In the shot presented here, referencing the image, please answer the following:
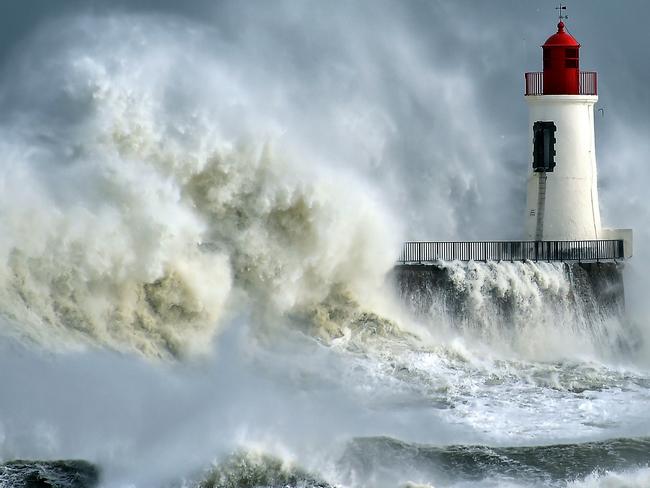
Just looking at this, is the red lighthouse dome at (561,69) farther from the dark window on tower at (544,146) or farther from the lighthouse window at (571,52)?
the dark window on tower at (544,146)

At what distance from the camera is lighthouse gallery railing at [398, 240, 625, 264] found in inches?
1244

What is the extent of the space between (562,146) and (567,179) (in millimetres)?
587

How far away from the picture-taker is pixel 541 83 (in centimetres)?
3297

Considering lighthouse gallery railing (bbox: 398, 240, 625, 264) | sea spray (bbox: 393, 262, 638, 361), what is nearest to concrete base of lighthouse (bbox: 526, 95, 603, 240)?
lighthouse gallery railing (bbox: 398, 240, 625, 264)

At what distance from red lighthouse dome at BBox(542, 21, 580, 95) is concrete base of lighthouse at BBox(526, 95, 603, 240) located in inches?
5.6

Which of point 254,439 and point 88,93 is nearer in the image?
point 254,439

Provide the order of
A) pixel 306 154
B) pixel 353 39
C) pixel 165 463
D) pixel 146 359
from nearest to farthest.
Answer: pixel 165 463
pixel 146 359
pixel 306 154
pixel 353 39

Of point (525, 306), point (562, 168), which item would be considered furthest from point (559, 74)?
point (525, 306)

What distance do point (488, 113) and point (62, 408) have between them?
14.5 metres

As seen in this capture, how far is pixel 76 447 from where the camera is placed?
22938mm

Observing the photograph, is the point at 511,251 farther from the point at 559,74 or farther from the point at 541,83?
the point at 559,74

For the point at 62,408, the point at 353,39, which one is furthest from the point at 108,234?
the point at 353,39

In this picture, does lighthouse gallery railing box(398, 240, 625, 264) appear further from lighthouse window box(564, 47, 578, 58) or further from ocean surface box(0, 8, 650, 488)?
lighthouse window box(564, 47, 578, 58)

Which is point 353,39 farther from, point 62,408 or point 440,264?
point 62,408
